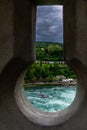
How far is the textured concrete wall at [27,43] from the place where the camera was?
11.8ft

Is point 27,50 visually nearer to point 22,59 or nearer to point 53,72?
point 22,59

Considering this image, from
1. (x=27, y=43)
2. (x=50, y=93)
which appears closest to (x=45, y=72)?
(x=50, y=93)

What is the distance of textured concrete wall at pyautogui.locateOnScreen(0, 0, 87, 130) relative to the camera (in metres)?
3.59

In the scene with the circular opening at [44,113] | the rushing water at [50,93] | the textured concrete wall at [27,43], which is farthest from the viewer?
the rushing water at [50,93]

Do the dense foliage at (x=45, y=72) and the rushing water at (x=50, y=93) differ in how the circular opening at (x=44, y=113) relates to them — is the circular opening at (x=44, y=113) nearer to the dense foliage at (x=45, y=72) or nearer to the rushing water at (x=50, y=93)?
the dense foliage at (x=45, y=72)

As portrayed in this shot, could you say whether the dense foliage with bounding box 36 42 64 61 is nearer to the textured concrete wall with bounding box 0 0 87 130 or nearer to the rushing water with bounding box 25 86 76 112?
the rushing water with bounding box 25 86 76 112

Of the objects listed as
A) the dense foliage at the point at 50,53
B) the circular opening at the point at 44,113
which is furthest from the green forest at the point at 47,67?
the circular opening at the point at 44,113

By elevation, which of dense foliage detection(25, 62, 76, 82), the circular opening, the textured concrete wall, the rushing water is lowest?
the rushing water

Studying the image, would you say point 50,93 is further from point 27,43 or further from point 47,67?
point 27,43

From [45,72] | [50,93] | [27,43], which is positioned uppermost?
[27,43]

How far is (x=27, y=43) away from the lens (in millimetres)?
3703

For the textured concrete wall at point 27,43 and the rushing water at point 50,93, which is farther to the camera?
the rushing water at point 50,93

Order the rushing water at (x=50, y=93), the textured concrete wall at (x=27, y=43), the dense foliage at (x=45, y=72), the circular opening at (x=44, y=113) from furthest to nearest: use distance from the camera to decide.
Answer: the rushing water at (x=50, y=93) < the dense foliage at (x=45, y=72) < the circular opening at (x=44, y=113) < the textured concrete wall at (x=27, y=43)

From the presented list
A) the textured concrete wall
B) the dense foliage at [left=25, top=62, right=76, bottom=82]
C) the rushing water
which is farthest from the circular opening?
the rushing water
